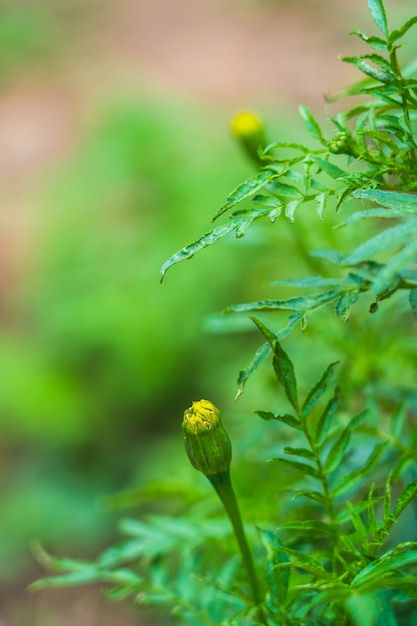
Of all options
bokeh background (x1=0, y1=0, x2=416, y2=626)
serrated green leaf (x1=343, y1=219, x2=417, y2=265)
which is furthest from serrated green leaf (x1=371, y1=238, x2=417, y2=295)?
bokeh background (x1=0, y1=0, x2=416, y2=626)

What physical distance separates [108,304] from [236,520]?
2.00 metres

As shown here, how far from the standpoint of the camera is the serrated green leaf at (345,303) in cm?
54

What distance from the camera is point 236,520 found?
1.88 ft

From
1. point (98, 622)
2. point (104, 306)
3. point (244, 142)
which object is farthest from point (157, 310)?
point (244, 142)

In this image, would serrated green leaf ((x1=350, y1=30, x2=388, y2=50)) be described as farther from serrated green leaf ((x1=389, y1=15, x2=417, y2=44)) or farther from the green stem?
the green stem

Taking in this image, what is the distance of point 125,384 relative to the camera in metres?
2.50

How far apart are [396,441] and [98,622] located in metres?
1.64

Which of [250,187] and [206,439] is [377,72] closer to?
[250,187]

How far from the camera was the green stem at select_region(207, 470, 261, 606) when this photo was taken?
57 centimetres

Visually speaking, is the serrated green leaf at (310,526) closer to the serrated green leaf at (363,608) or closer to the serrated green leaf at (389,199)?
the serrated green leaf at (363,608)

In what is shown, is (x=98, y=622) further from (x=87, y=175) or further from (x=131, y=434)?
(x=87, y=175)

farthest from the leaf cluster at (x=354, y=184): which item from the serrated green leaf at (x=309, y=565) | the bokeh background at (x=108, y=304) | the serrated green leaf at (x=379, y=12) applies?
the bokeh background at (x=108, y=304)

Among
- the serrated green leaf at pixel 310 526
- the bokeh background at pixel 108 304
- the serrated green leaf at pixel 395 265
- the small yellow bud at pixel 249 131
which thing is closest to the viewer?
the serrated green leaf at pixel 395 265

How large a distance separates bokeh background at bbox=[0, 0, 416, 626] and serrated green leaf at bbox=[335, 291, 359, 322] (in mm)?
1175
